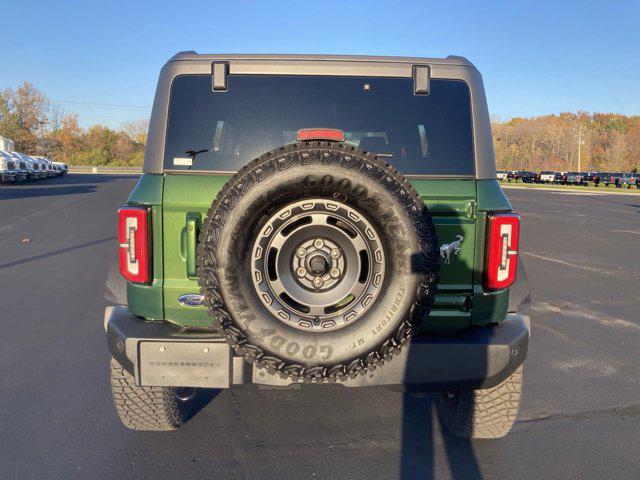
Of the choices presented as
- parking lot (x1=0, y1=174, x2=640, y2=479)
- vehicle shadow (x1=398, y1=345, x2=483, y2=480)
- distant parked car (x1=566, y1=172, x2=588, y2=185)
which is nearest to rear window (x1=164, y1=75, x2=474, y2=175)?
vehicle shadow (x1=398, y1=345, x2=483, y2=480)

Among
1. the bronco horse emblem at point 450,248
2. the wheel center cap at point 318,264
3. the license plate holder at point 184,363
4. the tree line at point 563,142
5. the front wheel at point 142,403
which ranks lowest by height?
the front wheel at point 142,403

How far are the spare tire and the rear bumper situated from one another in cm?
22

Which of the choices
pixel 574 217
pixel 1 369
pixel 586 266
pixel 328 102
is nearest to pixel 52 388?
pixel 1 369

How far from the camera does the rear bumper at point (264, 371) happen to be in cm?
261

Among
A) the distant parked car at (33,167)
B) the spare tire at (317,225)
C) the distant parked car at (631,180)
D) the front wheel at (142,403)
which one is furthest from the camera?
the distant parked car at (631,180)

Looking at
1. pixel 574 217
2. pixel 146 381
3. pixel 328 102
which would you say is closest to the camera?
pixel 146 381

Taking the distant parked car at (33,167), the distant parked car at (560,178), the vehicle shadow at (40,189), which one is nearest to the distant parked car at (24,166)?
the distant parked car at (33,167)

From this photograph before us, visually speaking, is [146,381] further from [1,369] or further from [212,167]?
[1,369]

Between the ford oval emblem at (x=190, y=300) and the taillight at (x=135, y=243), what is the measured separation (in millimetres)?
207

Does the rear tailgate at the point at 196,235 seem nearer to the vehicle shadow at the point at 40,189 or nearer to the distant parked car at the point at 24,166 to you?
the vehicle shadow at the point at 40,189

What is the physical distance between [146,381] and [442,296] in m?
1.55

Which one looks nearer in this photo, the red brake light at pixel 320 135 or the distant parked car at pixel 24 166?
the red brake light at pixel 320 135

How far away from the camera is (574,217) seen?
1972cm

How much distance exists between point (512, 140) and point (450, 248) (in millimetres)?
123719
